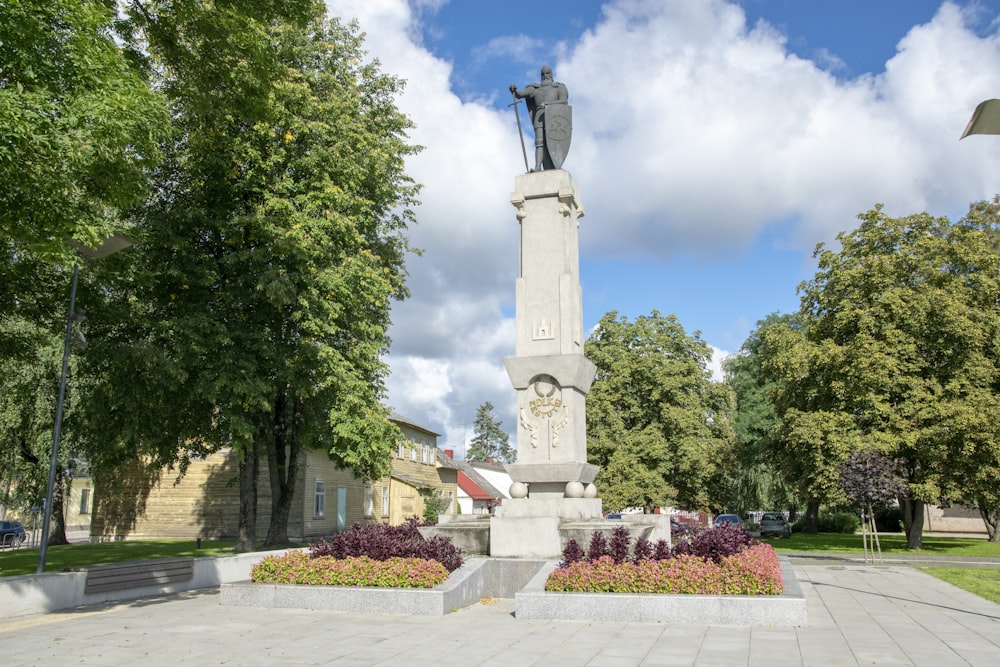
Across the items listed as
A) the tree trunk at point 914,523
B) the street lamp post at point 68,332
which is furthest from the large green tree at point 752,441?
the street lamp post at point 68,332

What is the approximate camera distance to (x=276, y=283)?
18781 mm

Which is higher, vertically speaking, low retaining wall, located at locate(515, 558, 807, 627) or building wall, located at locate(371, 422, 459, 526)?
building wall, located at locate(371, 422, 459, 526)

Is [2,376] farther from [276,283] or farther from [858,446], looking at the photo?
[858,446]

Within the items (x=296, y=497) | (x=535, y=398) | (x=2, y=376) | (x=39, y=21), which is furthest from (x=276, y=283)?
(x=296, y=497)

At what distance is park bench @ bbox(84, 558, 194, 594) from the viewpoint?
480 inches

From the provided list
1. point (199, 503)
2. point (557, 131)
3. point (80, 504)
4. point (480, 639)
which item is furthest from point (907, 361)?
point (80, 504)

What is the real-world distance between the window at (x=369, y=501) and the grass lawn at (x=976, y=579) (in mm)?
30872

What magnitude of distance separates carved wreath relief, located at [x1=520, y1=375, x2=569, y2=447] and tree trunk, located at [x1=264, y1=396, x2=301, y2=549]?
1137 centimetres

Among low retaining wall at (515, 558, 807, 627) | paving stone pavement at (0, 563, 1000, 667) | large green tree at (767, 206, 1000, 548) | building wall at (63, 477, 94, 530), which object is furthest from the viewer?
building wall at (63, 477, 94, 530)

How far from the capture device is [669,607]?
9.38 metres

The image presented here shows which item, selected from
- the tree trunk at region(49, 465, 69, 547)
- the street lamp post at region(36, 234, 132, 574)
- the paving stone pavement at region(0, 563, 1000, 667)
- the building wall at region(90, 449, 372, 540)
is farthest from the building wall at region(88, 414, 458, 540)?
the paving stone pavement at region(0, 563, 1000, 667)

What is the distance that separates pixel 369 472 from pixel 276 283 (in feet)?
21.8

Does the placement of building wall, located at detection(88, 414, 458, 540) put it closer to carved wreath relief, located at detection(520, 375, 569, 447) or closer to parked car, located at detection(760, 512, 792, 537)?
parked car, located at detection(760, 512, 792, 537)

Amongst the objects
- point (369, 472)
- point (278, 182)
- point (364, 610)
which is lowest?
point (364, 610)
